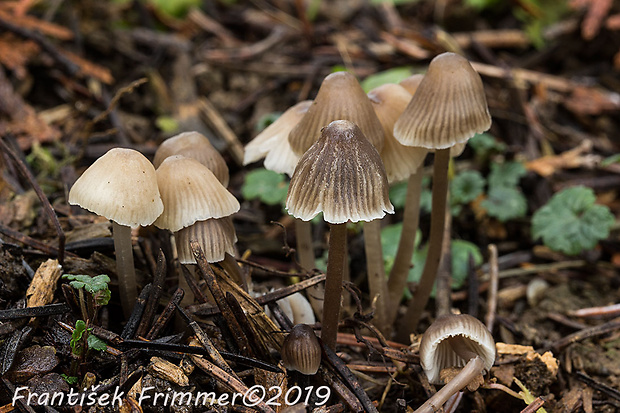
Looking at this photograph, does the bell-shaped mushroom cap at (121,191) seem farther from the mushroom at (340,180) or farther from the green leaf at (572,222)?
the green leaf at (572,222)

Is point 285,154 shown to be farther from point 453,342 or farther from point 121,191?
point 453,342

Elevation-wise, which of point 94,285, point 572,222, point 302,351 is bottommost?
point 572,222

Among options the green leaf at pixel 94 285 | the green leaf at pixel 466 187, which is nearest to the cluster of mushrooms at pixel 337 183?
the green leaf at pixel 94 285

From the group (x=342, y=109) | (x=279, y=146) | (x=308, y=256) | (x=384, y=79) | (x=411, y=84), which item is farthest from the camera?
(x=384, y=79)

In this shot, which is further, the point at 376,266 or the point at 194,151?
the point at 376,266

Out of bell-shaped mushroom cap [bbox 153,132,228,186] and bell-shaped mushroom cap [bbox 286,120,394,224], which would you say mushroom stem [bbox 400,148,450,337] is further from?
bell-shaped mushroom cap [bbox 153,132,228,186]

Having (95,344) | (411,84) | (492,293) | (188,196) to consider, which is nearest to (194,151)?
(188,196)

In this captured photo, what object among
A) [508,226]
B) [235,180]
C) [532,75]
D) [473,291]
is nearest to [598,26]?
[532,75]
